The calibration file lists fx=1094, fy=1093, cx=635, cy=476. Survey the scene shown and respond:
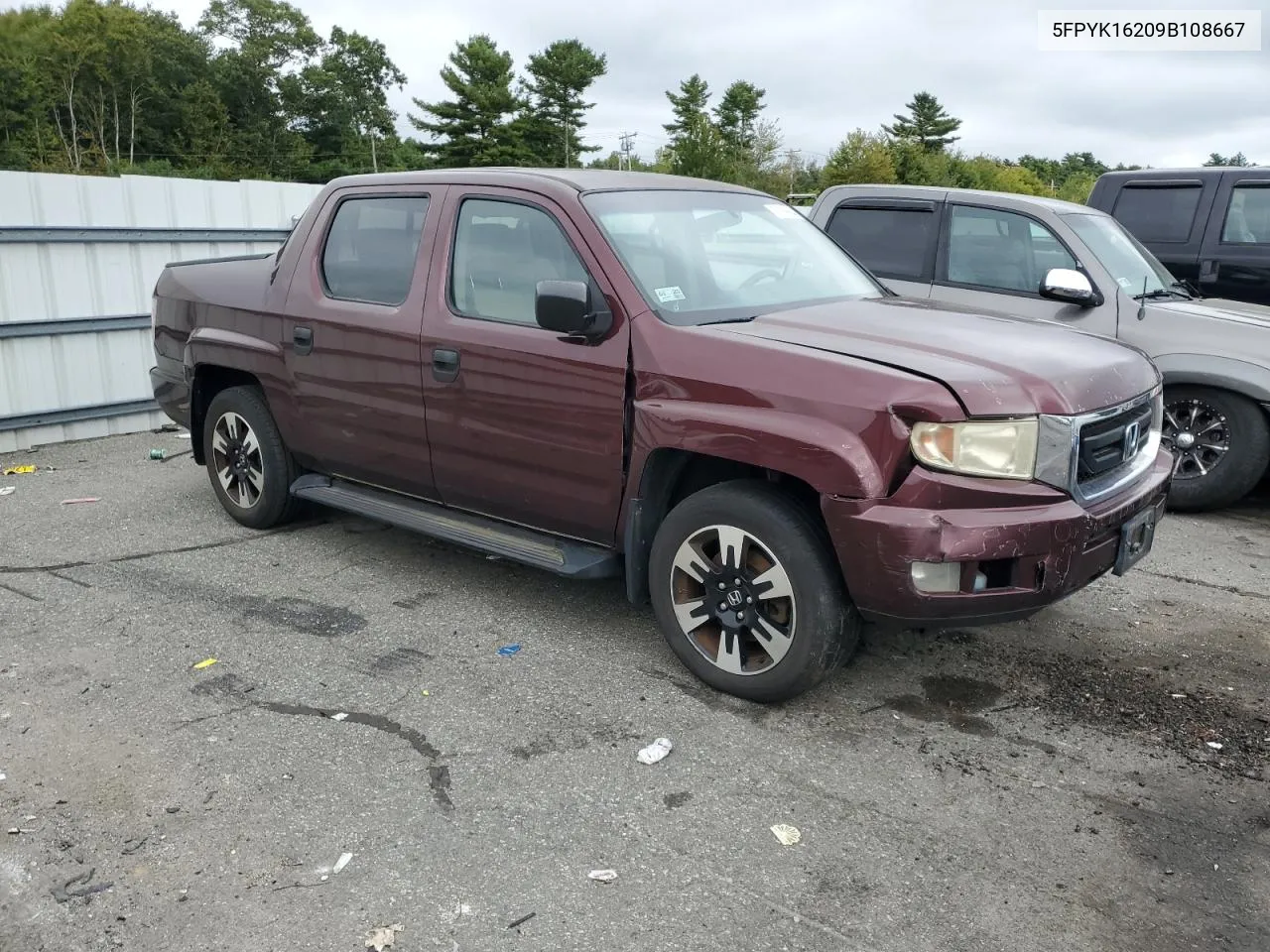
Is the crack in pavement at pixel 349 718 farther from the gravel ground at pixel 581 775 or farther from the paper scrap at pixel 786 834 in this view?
the paper scrap at pixel 786 834

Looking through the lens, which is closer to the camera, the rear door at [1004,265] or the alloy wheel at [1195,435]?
the alloy wheel at [1195,435]

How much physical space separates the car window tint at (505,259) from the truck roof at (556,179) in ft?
0.38

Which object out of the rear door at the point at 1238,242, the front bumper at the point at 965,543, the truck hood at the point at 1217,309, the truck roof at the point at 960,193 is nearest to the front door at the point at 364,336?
the front bumper at the point at 965,543

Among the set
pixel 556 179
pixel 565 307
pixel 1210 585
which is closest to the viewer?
pixel 565 307

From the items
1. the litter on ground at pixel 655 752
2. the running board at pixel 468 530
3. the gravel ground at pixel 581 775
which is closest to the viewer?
the gravel ground at pixel 581 775

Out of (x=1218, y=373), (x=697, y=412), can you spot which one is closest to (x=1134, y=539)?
(x=697, y=412)

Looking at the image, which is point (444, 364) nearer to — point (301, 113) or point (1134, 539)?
point (1134, 539)

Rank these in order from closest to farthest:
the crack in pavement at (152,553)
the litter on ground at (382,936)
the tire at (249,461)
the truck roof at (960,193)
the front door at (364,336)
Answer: the litter on ground at (382,936), the front door at (364,336), the crack in pavement at (152,553), the tire at (249,461), the truck roof at (960,193)

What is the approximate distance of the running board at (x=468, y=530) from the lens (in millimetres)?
4312

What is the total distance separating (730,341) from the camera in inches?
150

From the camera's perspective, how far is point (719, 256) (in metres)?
4.50

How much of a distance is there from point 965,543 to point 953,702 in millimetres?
891

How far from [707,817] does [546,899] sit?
600mm

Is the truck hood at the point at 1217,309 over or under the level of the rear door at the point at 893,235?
under
